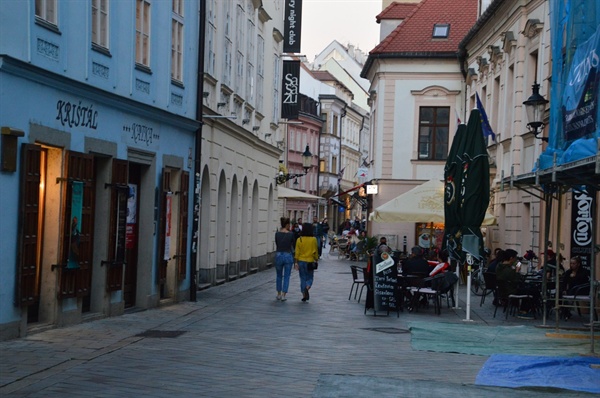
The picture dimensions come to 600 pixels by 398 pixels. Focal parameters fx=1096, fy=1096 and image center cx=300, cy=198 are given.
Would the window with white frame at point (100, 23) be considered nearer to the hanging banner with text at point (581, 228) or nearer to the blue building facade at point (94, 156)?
the blue building facade at point (94, 156)

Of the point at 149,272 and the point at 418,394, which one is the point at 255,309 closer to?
the point at 149,272

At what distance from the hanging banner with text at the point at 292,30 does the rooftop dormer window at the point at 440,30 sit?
394 inches

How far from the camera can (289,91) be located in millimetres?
41438

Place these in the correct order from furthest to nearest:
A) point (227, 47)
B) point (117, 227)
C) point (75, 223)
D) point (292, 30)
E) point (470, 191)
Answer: point (292, 30) < point (227, 47) < point (470, 191) < point (117, 227) < point (75, 223)

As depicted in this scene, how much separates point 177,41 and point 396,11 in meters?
32.8

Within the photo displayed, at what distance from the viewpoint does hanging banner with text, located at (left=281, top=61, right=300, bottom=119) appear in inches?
1614

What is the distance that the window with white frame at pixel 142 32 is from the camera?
19.2 m

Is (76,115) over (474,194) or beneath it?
over

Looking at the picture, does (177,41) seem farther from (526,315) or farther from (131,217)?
(526,315)

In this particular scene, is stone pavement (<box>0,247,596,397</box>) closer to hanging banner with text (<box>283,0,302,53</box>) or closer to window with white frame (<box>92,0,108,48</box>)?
window with white frame (<box>92,0,108,48</box>)

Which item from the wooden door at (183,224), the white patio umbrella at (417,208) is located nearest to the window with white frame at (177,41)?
the wooden door at (183,224)

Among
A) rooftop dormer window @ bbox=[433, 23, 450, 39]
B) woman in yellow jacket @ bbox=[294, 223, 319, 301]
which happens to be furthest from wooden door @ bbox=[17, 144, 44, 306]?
rooftop dormer window @ bbox=[433, 23, 450, 39]

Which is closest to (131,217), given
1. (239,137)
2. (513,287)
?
(513,287)

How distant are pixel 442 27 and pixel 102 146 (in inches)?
1350
